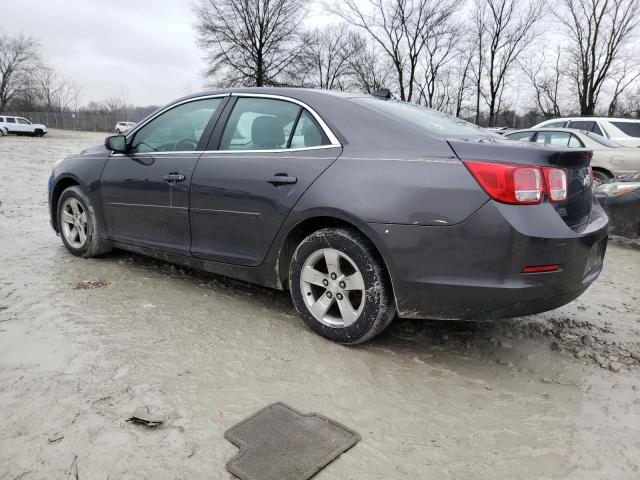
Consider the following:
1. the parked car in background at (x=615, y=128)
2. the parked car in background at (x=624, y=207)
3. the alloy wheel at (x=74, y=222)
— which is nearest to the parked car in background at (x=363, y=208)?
the alloy wheel at (x=74, y=222)

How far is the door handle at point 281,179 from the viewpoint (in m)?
3.06

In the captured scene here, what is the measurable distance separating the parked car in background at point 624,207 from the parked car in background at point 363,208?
3.36 metres

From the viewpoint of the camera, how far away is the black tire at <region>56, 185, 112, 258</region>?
454cm

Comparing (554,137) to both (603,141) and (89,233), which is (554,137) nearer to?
(603,141)

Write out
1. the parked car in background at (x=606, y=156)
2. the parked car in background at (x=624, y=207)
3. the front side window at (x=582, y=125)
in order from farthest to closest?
the front side window at (x=582, y=125) < the parked car in background at (x=606, y=156) < the parked car in background at (x=624, y=207)

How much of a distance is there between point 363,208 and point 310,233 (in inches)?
21.5

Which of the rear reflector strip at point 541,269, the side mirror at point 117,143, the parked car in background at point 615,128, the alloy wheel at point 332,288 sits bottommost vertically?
the alloy wheel at point 332,288

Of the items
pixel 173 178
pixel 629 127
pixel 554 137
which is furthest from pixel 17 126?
pixel 173 178

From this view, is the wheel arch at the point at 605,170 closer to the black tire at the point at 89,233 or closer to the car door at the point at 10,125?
the black tire at the point at 89,233

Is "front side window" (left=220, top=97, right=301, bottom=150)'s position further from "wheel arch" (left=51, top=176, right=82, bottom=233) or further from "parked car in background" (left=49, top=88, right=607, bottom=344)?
"wheel arch" (left=51, top=176, right=82, bottom=233)

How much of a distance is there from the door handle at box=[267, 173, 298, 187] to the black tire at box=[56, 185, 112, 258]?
7.10ft

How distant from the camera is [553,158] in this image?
101 inches

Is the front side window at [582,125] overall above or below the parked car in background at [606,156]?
above

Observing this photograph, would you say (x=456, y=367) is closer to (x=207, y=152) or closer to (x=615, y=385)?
(x=615, y=385)
